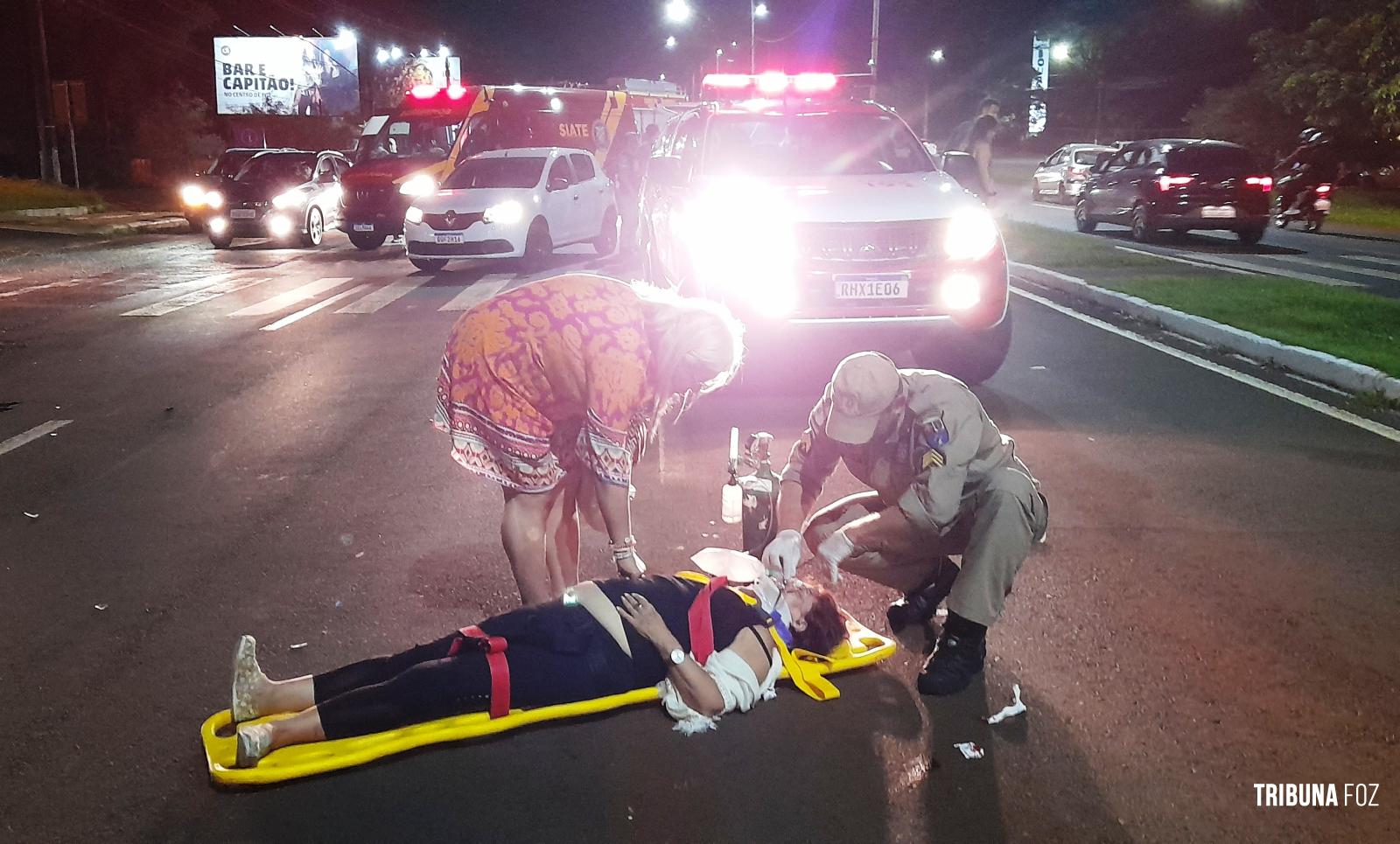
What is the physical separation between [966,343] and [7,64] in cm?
3967

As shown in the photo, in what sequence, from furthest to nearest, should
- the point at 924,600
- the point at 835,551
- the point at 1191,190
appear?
the point at 1191,190 < the point at 924,600 < the point at 835,551

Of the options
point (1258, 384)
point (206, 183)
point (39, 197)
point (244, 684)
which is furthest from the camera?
point (39, 197)

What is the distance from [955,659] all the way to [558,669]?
1326 mm

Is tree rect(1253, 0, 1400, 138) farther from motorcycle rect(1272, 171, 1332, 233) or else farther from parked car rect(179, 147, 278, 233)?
parked car rect(179, 147, 278, 233)

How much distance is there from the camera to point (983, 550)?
13.8ft

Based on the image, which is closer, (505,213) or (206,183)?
(505,213)

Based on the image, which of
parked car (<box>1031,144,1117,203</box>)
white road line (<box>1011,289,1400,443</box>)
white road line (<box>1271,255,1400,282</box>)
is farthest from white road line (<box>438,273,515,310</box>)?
parked car (<box>1031,144,1117,203</box>)

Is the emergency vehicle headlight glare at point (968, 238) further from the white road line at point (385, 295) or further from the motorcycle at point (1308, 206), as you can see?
the motorcycle at point (1308, 206)

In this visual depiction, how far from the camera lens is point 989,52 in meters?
71.1

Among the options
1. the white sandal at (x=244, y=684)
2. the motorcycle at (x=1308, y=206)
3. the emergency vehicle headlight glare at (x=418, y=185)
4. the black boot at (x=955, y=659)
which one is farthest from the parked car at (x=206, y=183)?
the black boot at (x=955, y=659)

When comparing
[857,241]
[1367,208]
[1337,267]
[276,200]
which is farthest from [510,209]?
[1367,208]

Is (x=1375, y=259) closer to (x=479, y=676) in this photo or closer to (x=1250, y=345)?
(x=1250, y=345)

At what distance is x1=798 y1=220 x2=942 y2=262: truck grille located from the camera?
27.6ft

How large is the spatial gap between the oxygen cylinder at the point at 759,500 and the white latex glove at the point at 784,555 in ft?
2.32
